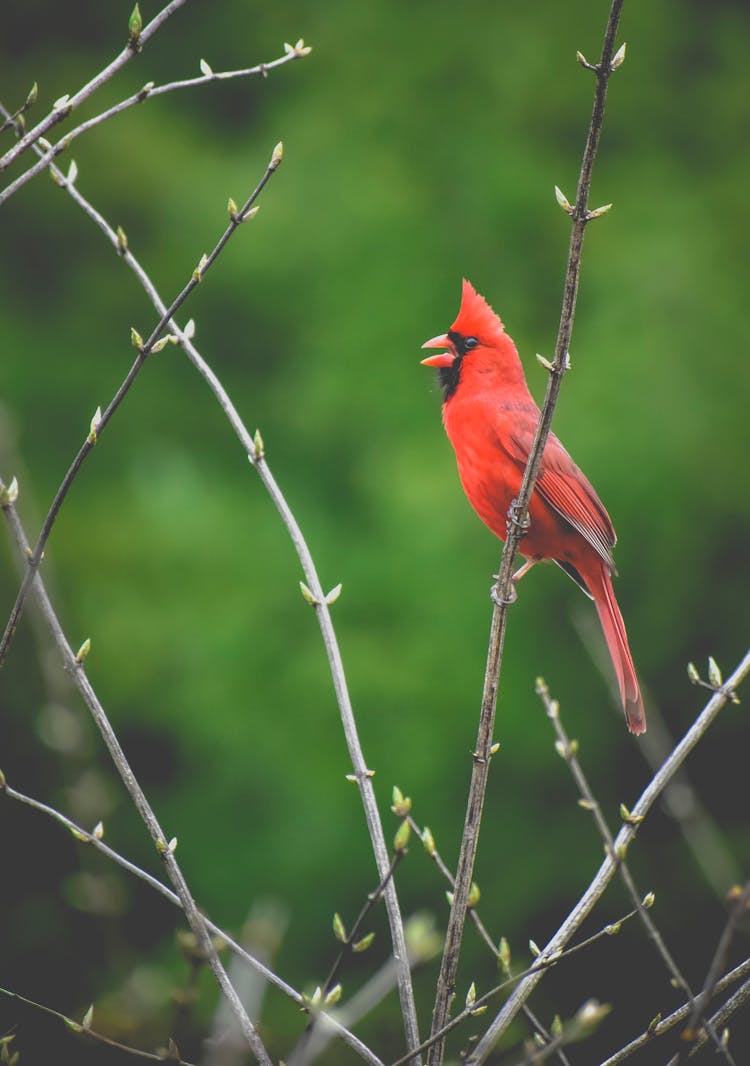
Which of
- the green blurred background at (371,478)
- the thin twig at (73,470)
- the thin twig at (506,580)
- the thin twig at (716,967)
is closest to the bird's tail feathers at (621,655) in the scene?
the thin twig at (506,580)

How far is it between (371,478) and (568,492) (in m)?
3.46

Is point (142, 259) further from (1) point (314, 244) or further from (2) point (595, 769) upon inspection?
(2) point (595, 769)

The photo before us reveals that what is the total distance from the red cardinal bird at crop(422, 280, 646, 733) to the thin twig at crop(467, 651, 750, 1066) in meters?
1.20

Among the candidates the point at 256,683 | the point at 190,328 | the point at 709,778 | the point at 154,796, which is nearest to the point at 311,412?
the point at 256,683

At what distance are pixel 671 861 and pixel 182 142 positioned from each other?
213 inches

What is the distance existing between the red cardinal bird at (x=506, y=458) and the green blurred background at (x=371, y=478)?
2.86m

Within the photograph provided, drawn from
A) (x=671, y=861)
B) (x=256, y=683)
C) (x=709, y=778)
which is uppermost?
(x=256, y=683)

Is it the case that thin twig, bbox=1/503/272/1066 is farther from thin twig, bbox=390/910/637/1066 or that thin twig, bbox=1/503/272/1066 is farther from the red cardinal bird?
the red cardinal bird

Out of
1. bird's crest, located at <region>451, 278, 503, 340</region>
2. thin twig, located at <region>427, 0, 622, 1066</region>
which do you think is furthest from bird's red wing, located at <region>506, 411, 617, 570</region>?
thin twig, located at <region>427, 0, 622, 1066</region>

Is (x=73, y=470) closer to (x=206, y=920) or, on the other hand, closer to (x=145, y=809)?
(x=145, y=809)

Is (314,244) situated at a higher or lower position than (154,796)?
higher

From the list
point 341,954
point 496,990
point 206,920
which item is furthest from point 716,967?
point 206,920

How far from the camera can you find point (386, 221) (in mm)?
7242

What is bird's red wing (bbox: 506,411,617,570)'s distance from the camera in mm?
3146
